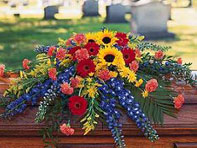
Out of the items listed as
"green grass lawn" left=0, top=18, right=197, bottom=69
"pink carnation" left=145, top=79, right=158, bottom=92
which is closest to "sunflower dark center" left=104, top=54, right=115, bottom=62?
"pink carnation" left=145, top=79, right=158, bottom=92

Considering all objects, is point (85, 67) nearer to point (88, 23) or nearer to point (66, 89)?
point (66, 89)

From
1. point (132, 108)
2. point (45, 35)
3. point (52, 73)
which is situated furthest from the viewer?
point (45, 35)

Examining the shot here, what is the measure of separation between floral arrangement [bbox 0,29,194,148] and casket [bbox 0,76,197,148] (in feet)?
0.11

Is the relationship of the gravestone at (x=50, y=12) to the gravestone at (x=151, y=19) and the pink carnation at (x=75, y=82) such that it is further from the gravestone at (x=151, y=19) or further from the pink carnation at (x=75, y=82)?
the pink carnation at (x=75, y=82)

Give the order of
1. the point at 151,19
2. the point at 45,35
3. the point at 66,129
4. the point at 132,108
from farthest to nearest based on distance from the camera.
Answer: the point at 45,35, the point at 151,19, the point at 132,108, the point at 66,129

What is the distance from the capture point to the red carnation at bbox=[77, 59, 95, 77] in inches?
85.4

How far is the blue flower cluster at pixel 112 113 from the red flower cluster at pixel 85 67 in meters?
0.10

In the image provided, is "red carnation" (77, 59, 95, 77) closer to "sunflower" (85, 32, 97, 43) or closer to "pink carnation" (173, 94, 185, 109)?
"sunflower" (85, 32, 97, 43)

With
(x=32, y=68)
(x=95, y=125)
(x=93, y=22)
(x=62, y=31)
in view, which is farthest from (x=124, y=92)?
(x=93, y=22)

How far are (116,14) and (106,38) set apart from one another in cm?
966

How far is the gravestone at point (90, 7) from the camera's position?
42.7 ft

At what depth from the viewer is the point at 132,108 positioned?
208 centimetres

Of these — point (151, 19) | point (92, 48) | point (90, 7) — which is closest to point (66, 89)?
point (92, 48)

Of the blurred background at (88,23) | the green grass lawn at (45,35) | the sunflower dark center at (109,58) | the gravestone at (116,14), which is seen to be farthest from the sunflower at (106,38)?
the gravestone at (116,14)
